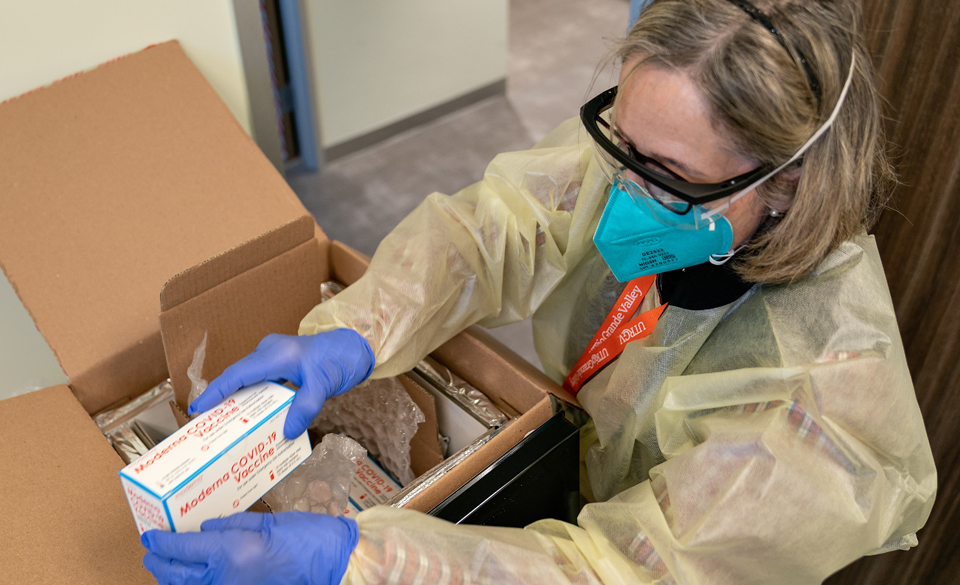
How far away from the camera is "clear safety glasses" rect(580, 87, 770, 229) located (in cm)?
79

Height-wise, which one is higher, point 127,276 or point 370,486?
point 127,276

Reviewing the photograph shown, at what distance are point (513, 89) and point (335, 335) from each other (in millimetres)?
2520

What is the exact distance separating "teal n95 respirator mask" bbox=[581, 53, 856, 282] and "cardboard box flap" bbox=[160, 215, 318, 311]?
17.1 inches

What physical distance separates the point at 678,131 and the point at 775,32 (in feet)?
0.44

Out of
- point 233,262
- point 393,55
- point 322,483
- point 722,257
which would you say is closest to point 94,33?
point 233,262

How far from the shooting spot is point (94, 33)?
1.24 m

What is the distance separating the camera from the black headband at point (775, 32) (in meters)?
0.74

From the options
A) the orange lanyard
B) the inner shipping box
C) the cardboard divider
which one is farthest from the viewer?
the cardboard divider

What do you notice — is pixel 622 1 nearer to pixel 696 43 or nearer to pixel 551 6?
pixel 551 6

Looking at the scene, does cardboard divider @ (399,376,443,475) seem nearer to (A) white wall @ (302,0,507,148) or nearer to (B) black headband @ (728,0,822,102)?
(B) black headband @ (728,0,822,102)

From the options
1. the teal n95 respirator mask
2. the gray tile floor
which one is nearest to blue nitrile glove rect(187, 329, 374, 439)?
the teal n95 respirator mask

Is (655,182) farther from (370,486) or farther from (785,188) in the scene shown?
(370,486)

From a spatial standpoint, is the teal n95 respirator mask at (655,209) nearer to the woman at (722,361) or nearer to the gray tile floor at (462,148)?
the woman at (722,361)

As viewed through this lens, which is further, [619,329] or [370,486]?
[370,486]
